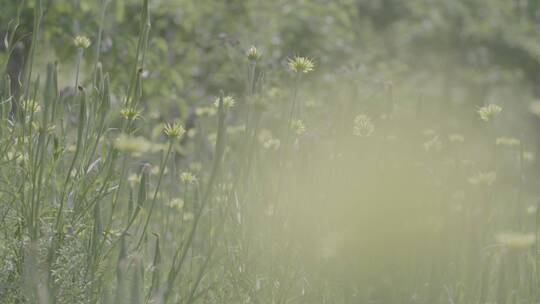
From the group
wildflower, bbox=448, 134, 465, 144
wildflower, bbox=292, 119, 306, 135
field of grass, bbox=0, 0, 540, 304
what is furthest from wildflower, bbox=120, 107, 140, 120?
wildflower, bbox=448, 134, 465, 144

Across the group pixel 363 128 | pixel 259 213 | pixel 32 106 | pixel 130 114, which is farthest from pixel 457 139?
pixel 32 106

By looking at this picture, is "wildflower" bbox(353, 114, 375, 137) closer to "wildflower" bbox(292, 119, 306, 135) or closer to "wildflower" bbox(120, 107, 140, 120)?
"wildflower" bbox(292, 119, 306, 135)

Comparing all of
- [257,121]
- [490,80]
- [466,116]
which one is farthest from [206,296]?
[490,80]

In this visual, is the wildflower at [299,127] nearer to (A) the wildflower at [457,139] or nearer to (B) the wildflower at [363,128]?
(B) the wildflower at [363,128]

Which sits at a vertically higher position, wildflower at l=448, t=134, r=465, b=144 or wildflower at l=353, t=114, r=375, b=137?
wildflower at l=448, t=134, r=465, b=144

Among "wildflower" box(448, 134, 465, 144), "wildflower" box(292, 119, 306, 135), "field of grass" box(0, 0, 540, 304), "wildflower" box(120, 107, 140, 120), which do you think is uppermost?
"wildflower" box(448, 134, 465, 144)

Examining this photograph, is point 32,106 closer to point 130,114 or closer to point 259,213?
point 130,114

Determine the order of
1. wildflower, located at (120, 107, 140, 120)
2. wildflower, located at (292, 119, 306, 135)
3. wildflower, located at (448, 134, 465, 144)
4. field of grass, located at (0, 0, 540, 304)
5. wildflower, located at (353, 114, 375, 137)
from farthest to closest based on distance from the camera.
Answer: wildflower, located at (448, 134, 465, 144), wildflower, located at (292, 119, 306, 135), wildflower, located at (353, 114, 375, 137), wildflower, located at (120, 107, 140, 120), field of grass, located at (0, 0, 540, 304)

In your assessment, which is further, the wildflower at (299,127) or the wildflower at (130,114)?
the wildflower at (299,127)

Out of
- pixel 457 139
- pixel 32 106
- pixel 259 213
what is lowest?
pixel 259 213

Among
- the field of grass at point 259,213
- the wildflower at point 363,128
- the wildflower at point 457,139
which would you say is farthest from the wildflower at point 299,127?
the wildflower at point 457,139

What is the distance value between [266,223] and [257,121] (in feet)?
1.91

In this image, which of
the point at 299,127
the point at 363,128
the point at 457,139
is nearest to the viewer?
the point at 363,128

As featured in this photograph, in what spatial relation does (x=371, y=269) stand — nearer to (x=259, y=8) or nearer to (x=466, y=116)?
(x=259, y=8)
